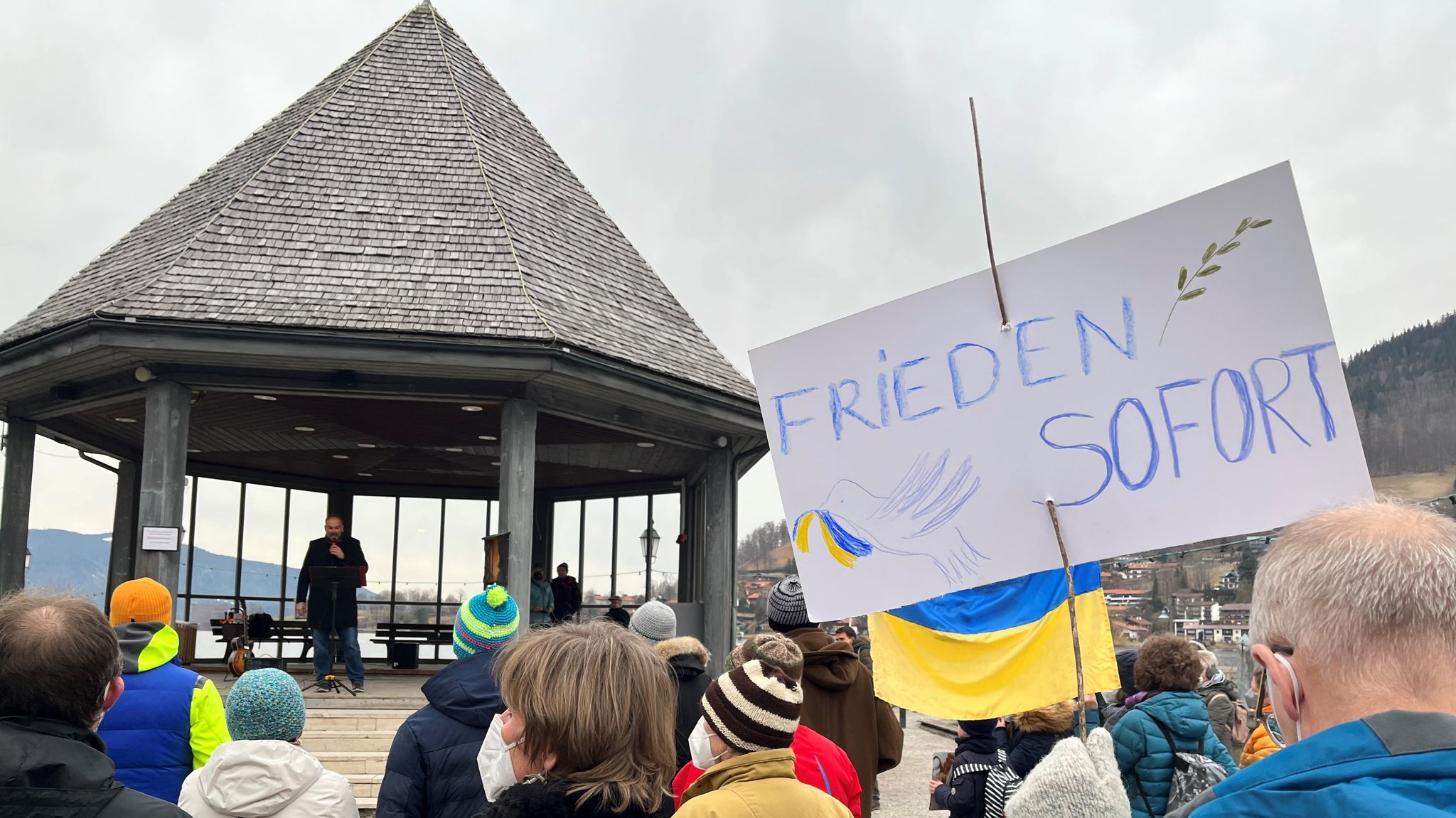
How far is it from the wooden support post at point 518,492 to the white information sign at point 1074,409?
7880mm

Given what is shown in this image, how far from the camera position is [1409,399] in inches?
1576

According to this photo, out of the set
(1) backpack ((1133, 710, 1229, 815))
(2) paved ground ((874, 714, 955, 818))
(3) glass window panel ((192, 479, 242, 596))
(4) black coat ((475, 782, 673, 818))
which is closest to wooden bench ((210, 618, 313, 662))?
(3) glass window panel ((192, 479, 242, 596))

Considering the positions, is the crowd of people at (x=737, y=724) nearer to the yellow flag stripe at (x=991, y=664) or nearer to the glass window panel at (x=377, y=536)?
the yellow flag stripe at (x=991, y=664)

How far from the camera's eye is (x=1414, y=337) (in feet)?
149

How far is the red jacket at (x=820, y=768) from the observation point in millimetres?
3615

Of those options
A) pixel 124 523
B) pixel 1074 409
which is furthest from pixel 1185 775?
pixel 124 523

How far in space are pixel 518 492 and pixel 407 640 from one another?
7.73m

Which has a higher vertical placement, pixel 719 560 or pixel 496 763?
pixel 719 560

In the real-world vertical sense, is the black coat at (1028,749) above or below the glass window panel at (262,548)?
below

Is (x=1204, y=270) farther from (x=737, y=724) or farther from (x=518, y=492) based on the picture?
(x=518, y=492)

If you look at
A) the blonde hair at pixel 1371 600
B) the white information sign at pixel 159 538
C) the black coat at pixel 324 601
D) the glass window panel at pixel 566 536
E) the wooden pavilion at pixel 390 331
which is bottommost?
the blonde hair at pixel 1371 600

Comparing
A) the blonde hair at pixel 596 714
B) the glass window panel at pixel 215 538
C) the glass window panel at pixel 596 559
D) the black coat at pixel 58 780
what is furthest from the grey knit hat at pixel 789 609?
the glass window panel at pixel 215 538

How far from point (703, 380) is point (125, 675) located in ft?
29.9

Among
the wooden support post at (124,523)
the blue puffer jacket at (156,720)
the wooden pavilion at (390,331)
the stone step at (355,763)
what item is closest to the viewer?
the blue puffer jacket at (156,720)
